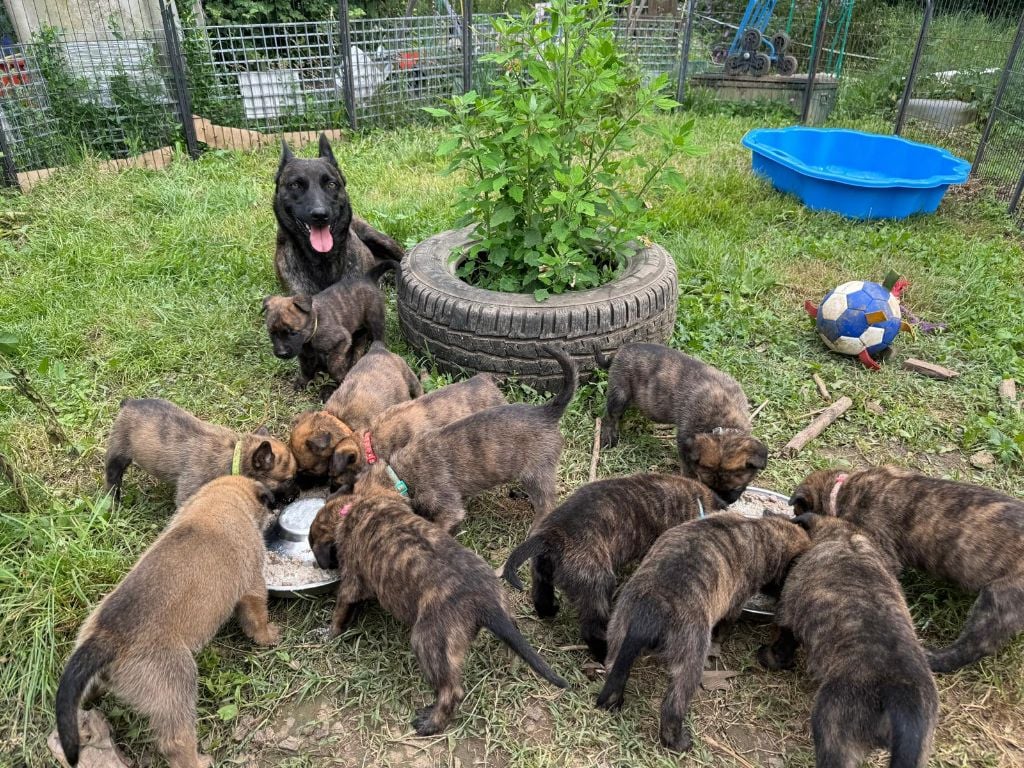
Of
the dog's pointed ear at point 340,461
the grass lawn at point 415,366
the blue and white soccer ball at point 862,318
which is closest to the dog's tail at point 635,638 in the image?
the grass lawn at point 415,366

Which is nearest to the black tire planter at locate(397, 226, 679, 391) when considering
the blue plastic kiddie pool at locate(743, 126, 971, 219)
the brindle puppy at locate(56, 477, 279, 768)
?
the brindle puppy at locate(56, 477, 279, 768)

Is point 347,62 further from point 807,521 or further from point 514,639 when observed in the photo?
point 514,639

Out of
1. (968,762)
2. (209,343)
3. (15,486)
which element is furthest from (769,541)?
(209,343)

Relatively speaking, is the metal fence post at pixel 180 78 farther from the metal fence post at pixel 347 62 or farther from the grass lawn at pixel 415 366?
the metal fence post at pixel 347 62

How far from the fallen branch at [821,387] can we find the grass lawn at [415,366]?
0.07m

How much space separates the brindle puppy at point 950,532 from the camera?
128 inches

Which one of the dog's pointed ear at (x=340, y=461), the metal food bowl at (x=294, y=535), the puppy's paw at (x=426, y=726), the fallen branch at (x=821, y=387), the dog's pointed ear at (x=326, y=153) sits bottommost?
the puppy's paw at (x=426, y=726)

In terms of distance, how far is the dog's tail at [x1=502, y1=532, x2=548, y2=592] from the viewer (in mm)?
3229

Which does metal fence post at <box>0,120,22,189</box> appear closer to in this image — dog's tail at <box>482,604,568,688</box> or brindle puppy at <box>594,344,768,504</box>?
brindle puppy at <box>594,344,768,504</box>

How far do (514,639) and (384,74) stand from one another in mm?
10644

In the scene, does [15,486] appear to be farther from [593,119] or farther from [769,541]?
[593,119]

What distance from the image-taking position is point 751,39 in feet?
45.3

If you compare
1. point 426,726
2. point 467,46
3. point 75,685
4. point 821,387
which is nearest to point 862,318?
point 821,387

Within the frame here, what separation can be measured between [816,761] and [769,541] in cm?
99
